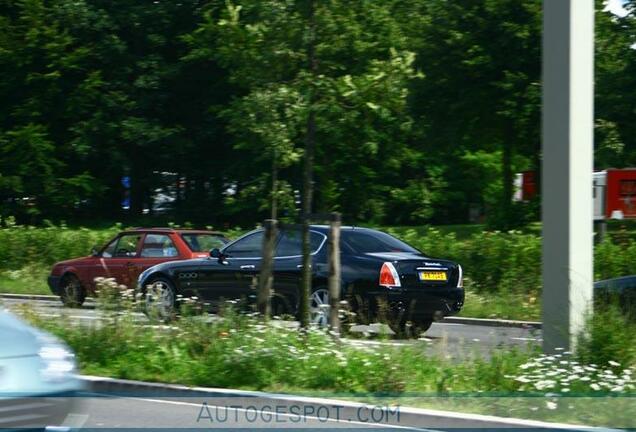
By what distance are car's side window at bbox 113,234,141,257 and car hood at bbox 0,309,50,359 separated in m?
14.3

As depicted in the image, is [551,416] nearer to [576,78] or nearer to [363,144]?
[576,78]

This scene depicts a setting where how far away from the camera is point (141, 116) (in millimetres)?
47938

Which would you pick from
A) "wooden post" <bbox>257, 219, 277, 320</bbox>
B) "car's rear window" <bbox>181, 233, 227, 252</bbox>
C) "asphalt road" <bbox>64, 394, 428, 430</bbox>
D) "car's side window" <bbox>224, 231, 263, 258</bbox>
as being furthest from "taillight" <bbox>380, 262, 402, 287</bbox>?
"car's rear window" <bbox>181, 233, 227, 252</bbox>

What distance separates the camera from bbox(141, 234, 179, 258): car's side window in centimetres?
2134

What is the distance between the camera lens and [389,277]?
49.1ft

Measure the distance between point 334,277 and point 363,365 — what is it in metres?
1.87

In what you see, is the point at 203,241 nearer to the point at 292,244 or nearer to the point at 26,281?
the point at 292,244

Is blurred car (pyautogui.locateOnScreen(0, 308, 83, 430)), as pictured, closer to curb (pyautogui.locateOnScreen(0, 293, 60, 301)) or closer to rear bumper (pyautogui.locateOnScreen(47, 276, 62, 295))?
rear bumper (pyautogui.locateOnScreen(47, 276, 62, 295))

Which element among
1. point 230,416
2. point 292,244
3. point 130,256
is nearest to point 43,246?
point 130,256

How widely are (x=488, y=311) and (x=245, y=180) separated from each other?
28.8 m

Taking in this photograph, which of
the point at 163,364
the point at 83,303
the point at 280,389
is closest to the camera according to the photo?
the point at 280,389

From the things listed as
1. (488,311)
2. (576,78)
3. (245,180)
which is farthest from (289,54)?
(245,180)

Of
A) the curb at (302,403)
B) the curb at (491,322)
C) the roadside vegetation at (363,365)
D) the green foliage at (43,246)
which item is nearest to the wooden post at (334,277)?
the roadside vegetation at (363,365)

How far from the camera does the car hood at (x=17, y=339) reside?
712 cm
